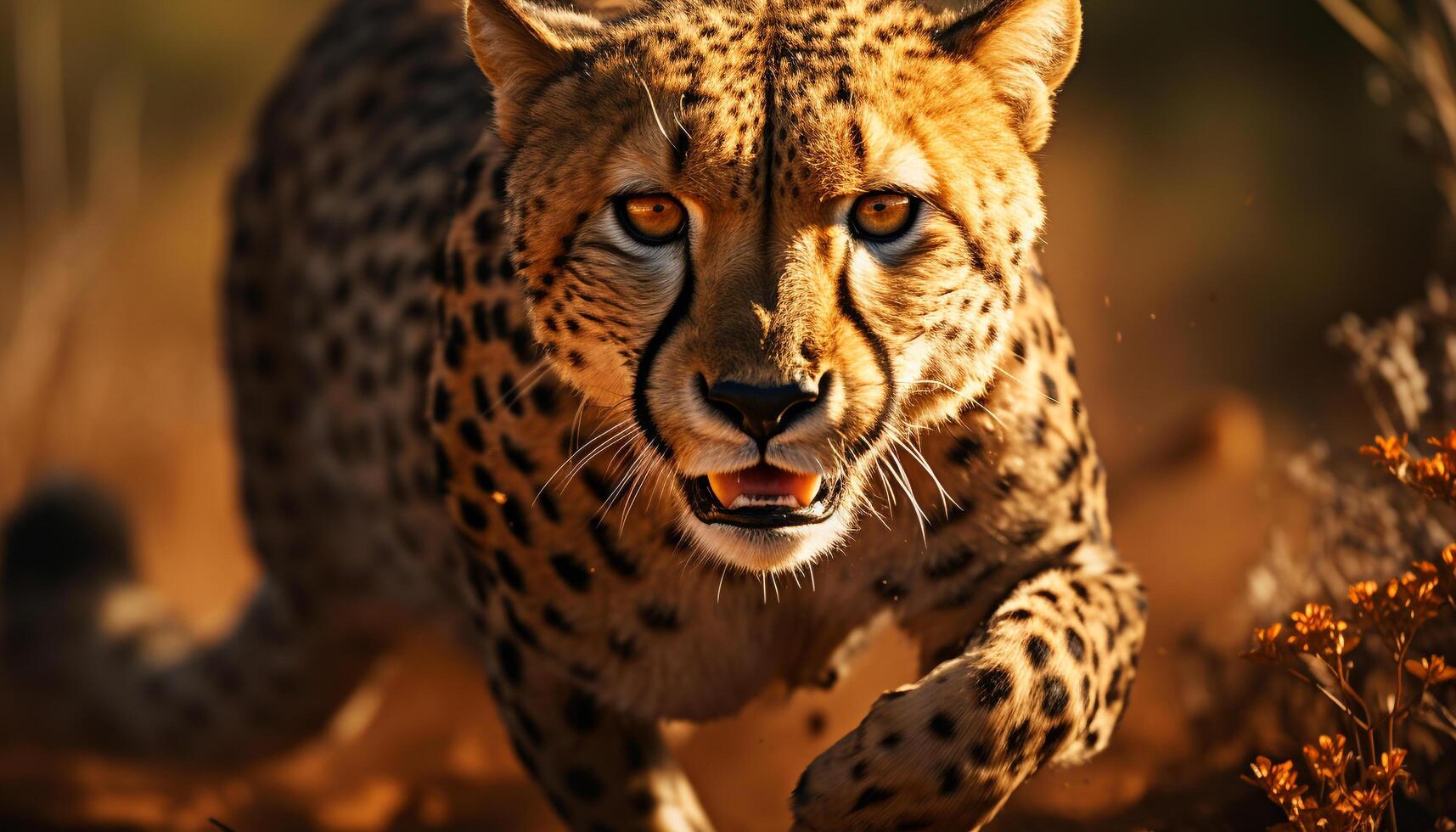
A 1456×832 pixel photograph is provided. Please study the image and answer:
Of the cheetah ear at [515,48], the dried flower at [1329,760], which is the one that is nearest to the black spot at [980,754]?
the dried flower at [1329,760]

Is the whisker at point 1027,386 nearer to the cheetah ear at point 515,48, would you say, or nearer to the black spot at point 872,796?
the black spot at point 872,796

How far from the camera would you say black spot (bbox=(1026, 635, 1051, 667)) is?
204cm

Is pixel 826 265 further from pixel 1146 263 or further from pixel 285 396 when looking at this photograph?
pixel 1146 263

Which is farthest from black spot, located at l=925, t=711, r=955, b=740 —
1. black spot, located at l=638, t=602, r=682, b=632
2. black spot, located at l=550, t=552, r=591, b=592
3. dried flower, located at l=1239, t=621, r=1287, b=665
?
black spot, located at l=550, t=552, r=591, b=592

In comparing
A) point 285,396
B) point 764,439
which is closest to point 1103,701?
point 764,439

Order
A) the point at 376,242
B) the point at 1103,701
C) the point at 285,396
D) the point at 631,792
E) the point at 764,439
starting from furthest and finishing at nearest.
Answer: the point at 285,396 → the point at 376,242 → the point at 631,792 → the point at 1103,701 → the point at 764,439

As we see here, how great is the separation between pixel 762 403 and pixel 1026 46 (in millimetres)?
657

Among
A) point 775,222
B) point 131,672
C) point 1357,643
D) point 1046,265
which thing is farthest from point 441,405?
point 1046,265

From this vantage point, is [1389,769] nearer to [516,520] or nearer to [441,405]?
[516,520]

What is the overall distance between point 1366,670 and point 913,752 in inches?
45.6

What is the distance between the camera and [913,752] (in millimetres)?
1941

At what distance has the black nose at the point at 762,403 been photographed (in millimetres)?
1807

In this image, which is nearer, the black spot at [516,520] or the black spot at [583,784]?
the black spot at [516,520]

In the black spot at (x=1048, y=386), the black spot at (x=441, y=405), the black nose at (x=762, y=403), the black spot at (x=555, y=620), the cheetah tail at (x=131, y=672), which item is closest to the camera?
the black nose at (x=762, y=403)
